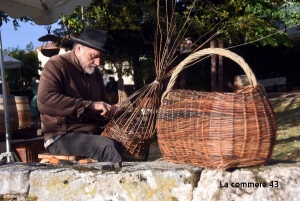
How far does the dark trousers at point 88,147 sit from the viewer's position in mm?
3854

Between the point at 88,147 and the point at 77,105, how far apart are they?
1.13 ft

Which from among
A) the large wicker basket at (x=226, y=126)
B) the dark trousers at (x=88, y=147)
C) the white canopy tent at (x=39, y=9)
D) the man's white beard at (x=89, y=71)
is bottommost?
the dark trousers at (x=88, y=147)

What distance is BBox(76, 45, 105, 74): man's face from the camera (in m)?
4.23

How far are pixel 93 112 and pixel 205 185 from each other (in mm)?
1402

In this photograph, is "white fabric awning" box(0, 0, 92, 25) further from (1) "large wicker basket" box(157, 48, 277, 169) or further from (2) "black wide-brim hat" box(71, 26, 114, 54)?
(1) "large wicker basket" box(157, 48, 277, 169)

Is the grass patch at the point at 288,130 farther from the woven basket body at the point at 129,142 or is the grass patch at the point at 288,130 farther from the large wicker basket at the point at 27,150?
the woven basket body at the point at 129,142

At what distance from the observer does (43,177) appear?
336cm

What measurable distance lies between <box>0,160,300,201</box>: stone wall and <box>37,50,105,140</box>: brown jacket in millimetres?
558

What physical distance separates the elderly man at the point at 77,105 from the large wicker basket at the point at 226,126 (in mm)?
918

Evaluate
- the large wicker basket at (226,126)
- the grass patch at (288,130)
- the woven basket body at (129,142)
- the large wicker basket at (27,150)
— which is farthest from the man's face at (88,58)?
the grass patch at (288,130)

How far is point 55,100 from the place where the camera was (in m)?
3.94

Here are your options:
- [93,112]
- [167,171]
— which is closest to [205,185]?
[167,171]

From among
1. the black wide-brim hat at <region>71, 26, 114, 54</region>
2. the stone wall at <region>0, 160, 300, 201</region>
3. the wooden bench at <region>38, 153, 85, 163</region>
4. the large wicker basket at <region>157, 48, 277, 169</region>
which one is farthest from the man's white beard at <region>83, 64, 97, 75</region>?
the large wicker basket at <region>157, 48, 277, 169</region>

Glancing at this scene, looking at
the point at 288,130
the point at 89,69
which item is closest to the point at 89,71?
the point at 89,69
